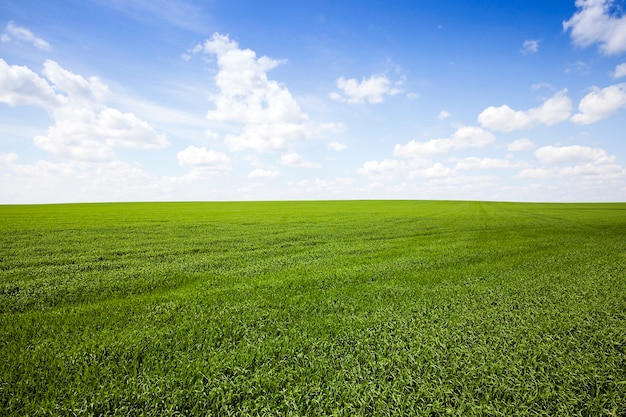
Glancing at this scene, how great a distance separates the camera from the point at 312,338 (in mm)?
5266

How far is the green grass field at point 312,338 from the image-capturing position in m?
3.79

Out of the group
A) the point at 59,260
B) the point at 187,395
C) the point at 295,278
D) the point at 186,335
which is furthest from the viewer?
the point at 59,260

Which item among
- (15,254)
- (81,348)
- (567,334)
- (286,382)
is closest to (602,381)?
(567,334)

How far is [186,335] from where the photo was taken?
17.6 ft

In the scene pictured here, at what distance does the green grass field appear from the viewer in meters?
3.79

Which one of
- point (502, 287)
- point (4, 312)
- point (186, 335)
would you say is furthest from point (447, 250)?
point (4, 312)

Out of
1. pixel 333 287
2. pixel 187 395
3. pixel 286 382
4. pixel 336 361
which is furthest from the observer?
pixel 333 287

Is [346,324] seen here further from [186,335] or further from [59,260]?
[59,260]

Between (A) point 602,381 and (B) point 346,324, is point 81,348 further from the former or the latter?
(A) point 602,381

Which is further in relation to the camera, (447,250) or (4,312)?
(447,250)

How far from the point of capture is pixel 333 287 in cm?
825

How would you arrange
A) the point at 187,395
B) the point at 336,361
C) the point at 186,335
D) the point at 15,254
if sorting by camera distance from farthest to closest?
the point at 15,254 → the point at 186,335 → the point at 336,361 → the point at 187,395

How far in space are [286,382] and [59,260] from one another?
454 inches

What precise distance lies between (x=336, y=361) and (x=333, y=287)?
12.0ft
